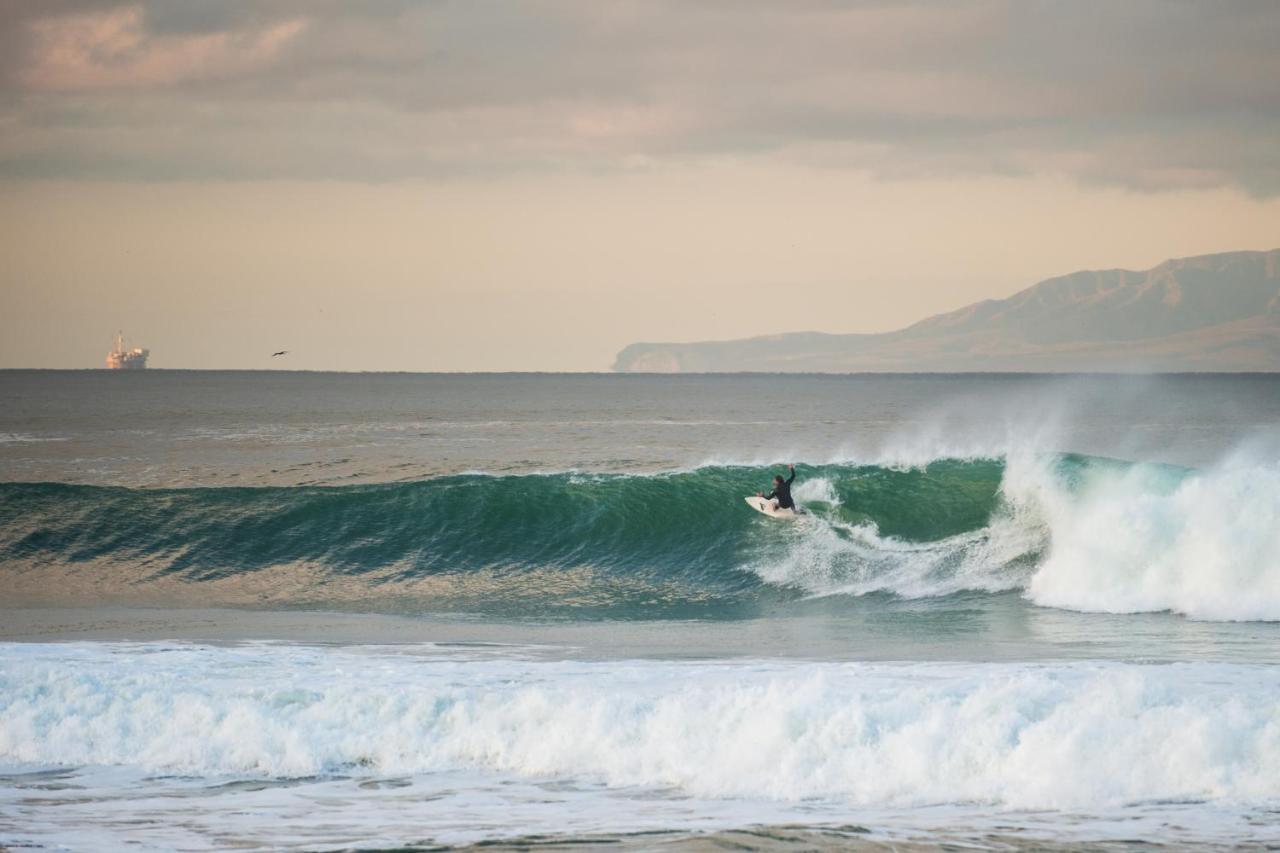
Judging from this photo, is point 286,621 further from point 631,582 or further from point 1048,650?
point 1048,650

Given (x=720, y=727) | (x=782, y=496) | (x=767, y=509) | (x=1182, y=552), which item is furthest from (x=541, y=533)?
(x=720, y=727)

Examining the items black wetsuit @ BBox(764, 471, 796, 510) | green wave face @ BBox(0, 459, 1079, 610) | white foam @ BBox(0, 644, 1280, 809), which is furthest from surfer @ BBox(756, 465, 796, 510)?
white foam @ BBox(0, 644, 1280, 809)

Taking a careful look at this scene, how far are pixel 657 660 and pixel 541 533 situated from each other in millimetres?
11440

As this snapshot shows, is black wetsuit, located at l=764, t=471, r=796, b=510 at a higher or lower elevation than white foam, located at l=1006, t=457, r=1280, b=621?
higher

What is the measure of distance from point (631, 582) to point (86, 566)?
9957 mm

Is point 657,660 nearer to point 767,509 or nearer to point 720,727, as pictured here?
point 720,727

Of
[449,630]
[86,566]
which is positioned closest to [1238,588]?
[449,630]

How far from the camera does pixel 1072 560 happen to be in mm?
20984

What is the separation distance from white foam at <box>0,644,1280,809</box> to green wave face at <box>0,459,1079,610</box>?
7.92m

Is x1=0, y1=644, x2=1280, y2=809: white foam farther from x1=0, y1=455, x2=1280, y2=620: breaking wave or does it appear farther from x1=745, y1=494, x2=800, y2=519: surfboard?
x1=745, y1=494, x2=800, y2=519: surfboard

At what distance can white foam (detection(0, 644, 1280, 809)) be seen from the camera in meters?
10.5

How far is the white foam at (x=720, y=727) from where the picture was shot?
10.5 meters

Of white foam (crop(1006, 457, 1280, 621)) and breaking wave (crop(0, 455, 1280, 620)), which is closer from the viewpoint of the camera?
white foam (crop(1006, 457, 1280, 621))

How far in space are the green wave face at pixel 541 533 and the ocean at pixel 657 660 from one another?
96 millimetres
